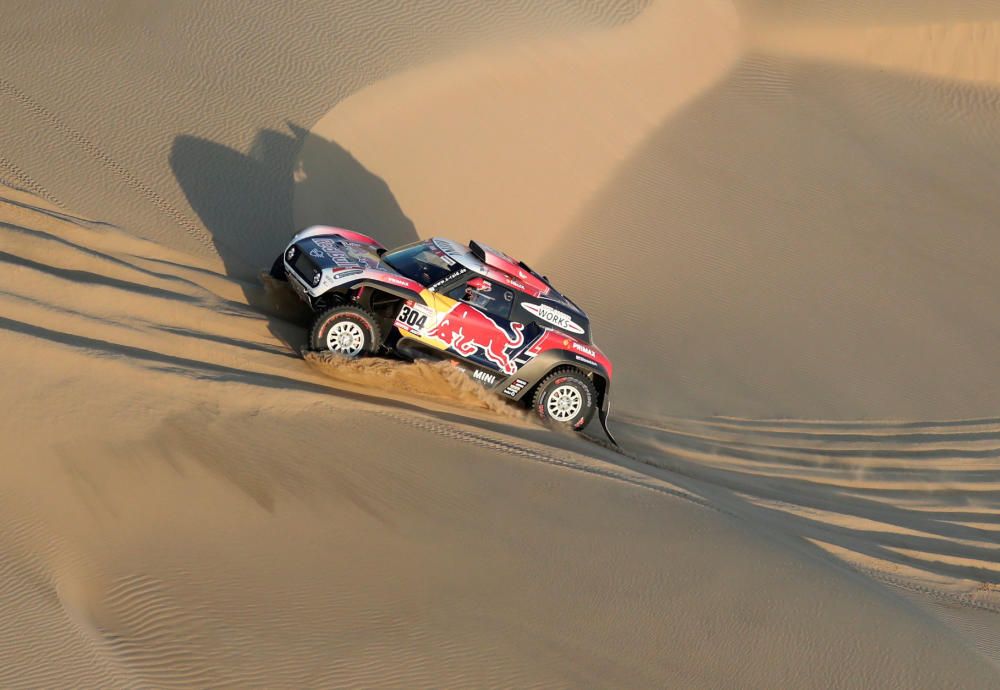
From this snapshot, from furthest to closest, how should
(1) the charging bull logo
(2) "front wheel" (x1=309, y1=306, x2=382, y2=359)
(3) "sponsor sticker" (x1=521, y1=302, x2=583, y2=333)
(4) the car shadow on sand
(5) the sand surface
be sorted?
(4) the car shadow on sand → (3) "sponsor sticker" (x1=521, y1=302, x2=583, y2=333) → (1) the charging bull logo → (2) "front wheel" (x1=309, y1=306, x2=382, y2=359) → (5) the sand surface

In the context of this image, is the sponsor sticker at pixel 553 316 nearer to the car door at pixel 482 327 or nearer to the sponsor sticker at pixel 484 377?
the car door at pixel 482 327

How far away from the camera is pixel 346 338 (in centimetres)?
1070

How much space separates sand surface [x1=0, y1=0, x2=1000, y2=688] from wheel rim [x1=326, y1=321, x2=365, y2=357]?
23cm

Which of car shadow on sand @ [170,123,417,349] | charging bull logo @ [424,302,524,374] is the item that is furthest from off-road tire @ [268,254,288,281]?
charging bull logo @ [424,302,524,374]

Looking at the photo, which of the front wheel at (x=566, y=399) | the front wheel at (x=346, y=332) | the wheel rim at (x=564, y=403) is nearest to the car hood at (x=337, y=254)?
the front wheel at (x=346, y=332)

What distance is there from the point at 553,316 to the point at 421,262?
1605mm

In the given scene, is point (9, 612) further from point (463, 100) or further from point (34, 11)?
point (463, 100)

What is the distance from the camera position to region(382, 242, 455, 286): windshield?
445 inches

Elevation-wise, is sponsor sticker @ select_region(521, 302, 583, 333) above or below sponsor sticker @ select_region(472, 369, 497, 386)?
above

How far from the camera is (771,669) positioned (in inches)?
322

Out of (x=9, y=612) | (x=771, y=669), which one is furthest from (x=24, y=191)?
(x=771, y=669)

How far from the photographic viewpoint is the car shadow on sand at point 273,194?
13.8 metres

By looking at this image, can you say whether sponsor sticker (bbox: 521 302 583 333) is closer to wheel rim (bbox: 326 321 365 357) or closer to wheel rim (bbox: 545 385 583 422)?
wheel rim (bbox: 545 385 583 422)

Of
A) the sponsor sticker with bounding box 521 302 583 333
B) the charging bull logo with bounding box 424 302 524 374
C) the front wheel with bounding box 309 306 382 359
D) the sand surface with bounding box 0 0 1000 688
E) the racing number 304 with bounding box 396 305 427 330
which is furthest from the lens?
the sponsor sticker with bounding box 521 302 583 333
